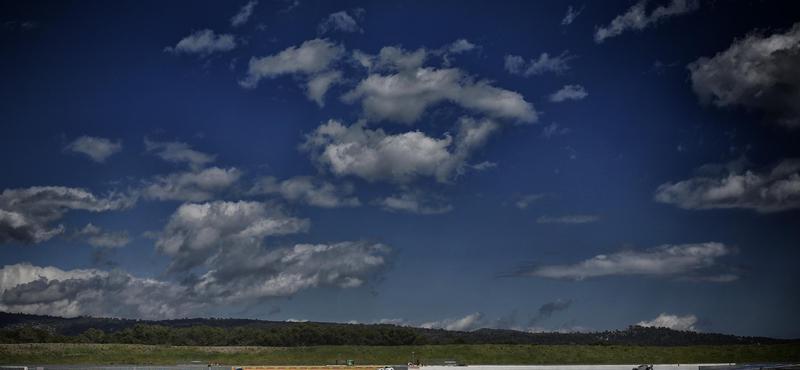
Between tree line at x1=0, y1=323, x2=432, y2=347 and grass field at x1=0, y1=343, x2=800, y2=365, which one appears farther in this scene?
tree line at x1=0, y1=323, x2=432, y2=347

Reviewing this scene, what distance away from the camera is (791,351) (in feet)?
484

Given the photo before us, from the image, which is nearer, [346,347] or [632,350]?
[632,350]

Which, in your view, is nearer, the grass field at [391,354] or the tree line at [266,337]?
the grass field at [391,354]

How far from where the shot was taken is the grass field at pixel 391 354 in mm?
140125

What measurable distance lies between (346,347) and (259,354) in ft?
62.7

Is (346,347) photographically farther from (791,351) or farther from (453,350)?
(791,351)

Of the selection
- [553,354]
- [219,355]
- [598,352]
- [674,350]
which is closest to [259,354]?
[219,355]

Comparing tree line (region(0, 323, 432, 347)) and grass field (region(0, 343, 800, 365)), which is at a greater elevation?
tree line (region(0, 323, 432, 347))

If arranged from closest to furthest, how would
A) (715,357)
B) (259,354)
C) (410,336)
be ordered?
(715,357), (259,354), (410,336)

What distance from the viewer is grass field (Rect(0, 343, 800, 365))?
460ft

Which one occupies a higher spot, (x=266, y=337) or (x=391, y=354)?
(x=266, y=337)

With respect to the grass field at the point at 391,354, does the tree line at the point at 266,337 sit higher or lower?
higher

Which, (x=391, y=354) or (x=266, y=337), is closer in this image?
(x=391, y=354)

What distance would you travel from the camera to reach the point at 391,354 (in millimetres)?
151750
